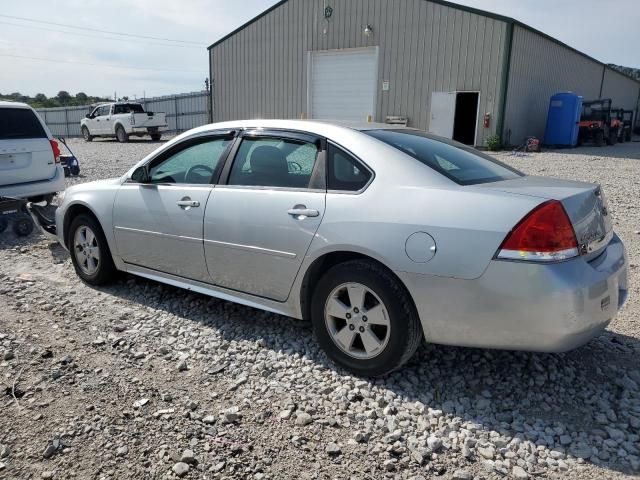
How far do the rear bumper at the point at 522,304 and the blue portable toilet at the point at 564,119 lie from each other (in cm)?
2021

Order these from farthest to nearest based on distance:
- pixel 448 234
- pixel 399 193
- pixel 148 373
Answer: pixel 148 373 < pixel 399 193 < pixel 448 234

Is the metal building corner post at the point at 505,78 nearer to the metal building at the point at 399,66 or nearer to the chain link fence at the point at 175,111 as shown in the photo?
the metal building at the point at 399,66

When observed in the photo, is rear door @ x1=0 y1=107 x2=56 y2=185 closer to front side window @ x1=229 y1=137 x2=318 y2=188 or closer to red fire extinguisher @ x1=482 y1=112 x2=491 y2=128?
front side window @ x1=229 y1=137 x2=318 y2=188

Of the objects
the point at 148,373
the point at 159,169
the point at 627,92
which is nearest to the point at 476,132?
the point at 159,169

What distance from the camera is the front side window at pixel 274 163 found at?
11.3 feet

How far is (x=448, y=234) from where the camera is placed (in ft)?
8.92

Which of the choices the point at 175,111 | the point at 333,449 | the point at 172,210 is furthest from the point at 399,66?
the point at 333,449

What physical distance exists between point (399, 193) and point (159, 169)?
2301 millimetres

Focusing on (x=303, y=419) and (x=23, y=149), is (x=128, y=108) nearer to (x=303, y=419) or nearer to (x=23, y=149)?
(x=23, y=149)

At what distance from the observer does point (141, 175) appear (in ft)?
14.4

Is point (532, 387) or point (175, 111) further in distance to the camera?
point (175, 111)

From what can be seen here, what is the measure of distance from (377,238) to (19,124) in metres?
6.47

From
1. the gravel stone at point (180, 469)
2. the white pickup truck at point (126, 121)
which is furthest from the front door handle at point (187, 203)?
the white pickup truck at point (126, 121)

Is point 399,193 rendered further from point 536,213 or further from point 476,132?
point 476,132
